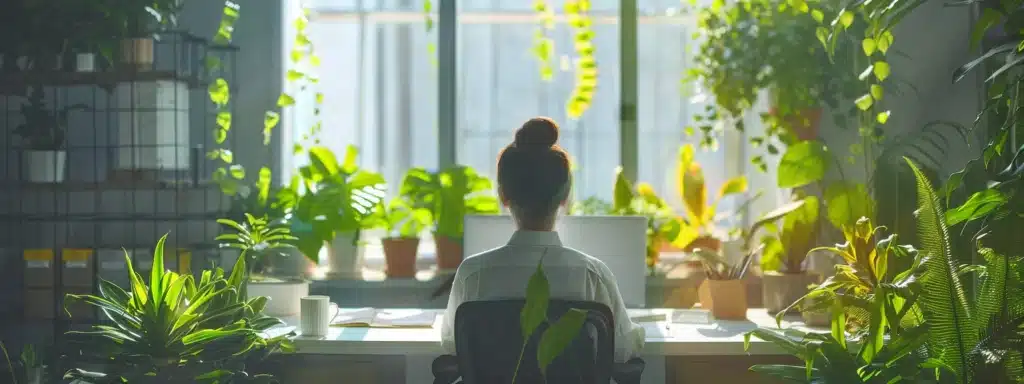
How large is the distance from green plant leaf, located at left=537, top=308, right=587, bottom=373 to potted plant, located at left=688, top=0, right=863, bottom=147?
1729 mm

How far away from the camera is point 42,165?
11.2 feet

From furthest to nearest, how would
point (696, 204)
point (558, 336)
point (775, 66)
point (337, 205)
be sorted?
point (696, 204)
point (337, 205)
point (775, 66)
point (558, 336)

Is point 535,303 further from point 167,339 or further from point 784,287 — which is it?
point 784,287

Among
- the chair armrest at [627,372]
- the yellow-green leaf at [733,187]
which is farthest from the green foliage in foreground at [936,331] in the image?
the yellow-green leaf at [733,187]

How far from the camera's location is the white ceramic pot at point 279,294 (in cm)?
324

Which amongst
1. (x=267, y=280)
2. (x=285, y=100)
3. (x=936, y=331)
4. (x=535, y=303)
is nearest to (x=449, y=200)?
(x=285, y=100)

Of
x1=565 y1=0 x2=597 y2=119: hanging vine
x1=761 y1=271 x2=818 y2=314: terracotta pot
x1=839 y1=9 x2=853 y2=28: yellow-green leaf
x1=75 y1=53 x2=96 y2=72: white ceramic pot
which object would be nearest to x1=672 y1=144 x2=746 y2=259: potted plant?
x1=565 y1=0 x2=597 y2=119: hanging vine

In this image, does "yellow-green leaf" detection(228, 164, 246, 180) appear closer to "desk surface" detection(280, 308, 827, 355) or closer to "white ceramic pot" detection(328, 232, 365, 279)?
"white ceramic pot" detection(328, 232, 365, 279)

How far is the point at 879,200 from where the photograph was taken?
131 inches

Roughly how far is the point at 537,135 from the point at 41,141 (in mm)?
1648

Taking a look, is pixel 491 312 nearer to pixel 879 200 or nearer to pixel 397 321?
pixel 397 321

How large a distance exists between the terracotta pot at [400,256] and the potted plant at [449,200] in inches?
3.9

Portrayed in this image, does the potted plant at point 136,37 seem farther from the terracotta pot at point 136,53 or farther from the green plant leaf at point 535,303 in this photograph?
the green plant leaf at point 535,303

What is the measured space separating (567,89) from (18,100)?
1974 millimetres
